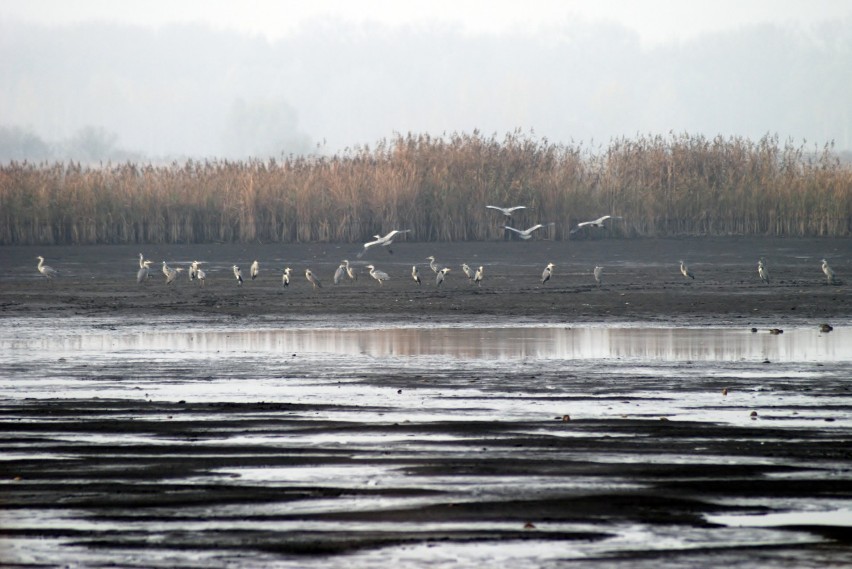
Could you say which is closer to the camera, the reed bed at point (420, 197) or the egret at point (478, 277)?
the egret at point (478, 277)

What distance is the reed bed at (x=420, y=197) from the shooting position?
127 ft

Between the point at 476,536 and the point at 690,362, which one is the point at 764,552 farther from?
the point at 690,362

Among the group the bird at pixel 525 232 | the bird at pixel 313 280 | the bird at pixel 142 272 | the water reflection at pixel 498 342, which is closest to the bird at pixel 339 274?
the bird at pixel 313 280

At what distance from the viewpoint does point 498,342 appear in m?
16.9

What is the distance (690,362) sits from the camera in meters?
14.3

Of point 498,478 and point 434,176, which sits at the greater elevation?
point 434,176

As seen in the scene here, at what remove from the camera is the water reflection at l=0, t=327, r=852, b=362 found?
15.4 m

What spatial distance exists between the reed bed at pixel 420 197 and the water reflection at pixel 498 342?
2027cm

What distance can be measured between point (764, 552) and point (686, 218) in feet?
113

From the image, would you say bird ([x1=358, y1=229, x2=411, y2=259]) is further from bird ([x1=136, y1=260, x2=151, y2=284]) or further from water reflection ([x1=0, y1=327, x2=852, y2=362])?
water reflection ([x1=0, y1=327, x2=852, y2=362])

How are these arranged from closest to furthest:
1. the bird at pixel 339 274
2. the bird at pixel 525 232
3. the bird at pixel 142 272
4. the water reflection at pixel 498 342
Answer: the water reflection at pixel 498 342, the bird at pixel 339 274, the bird at pixel 142 272, the bird at pixel 525 232

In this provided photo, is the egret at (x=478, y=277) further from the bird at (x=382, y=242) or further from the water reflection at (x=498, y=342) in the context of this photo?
the water reflection at (x=498, y=342)

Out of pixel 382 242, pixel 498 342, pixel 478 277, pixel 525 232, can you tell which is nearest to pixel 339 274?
pixel 478 277

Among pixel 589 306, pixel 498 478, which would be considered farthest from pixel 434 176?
pixel 498 478
